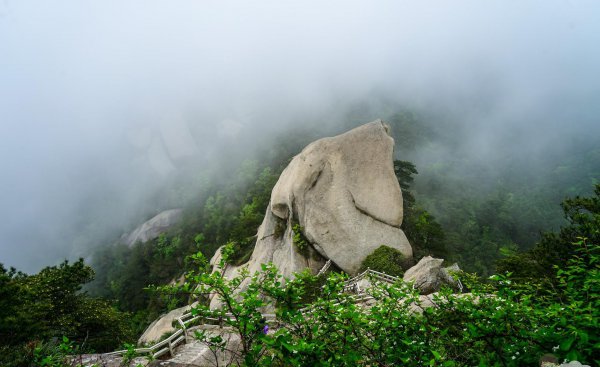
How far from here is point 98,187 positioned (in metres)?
121

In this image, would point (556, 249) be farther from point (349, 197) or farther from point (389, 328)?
point (389, 328)

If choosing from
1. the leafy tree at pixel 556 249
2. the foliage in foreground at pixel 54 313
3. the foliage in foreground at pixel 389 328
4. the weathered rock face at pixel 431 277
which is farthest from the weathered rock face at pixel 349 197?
the foliage in foreground at pixel 389 328

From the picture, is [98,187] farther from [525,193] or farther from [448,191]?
[525,193]

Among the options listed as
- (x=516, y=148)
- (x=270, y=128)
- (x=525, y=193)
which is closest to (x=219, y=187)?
(x=270, y=128)

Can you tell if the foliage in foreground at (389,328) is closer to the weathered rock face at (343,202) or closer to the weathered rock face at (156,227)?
the weathered rock face at (343,202)

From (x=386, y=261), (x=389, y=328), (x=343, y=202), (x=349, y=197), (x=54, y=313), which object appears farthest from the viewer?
(x=349, y=197)

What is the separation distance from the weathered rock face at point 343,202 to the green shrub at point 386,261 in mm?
489

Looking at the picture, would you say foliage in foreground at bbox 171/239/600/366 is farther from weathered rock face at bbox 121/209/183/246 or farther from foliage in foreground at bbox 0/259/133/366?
weathered rock face at bbox 121/209/183/246

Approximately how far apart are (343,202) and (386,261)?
4.48 metres

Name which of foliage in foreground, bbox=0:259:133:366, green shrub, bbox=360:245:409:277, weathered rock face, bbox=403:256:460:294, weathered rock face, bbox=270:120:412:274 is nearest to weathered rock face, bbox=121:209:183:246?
foliage in foreground, bbox=0:259:133:366

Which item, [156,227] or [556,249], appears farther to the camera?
[156,227]

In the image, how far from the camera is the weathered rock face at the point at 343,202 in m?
19.9

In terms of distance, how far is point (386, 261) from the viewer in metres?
18.1

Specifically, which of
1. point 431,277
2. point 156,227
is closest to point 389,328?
point 431,277
